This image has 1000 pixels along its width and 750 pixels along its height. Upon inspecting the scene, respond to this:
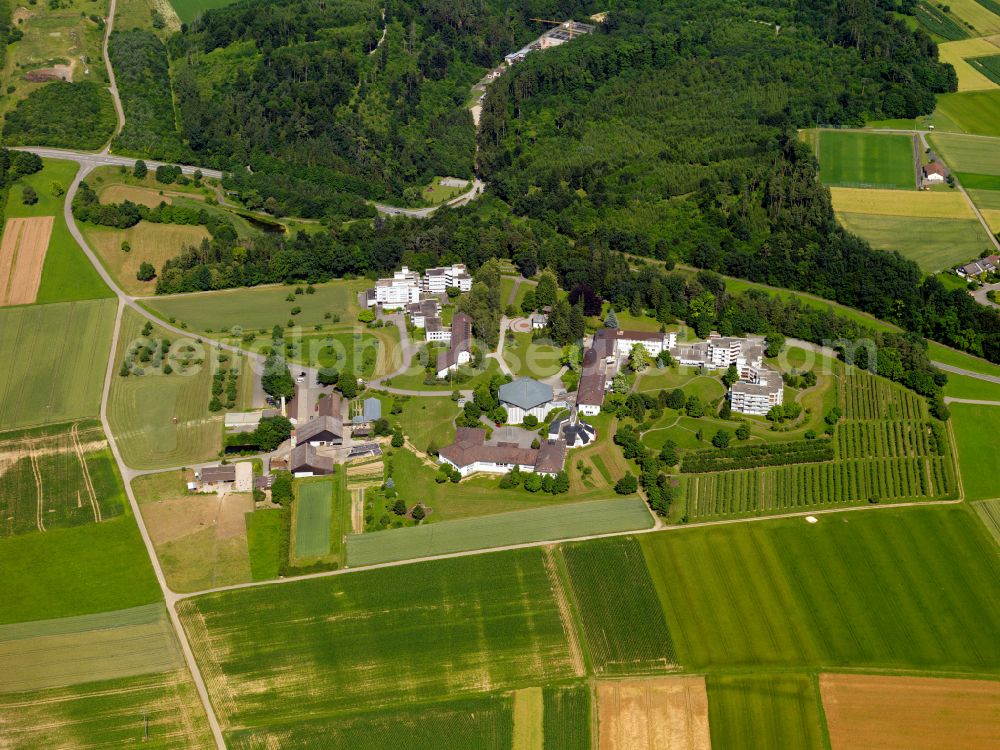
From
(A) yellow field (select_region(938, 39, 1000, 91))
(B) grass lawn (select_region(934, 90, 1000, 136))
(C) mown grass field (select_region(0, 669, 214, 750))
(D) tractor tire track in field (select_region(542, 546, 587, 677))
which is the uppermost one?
(A) yellow field (select_region(938, 39, 1000, 91))

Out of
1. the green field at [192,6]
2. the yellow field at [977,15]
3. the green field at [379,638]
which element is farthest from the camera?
the green field at [192,6]

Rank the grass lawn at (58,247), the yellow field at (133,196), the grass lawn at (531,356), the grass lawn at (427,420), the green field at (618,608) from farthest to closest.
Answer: the yellow field at (133,196) < the grass lawn at (58,247) < the grass lawn at (531,356) < the grass lawn at (427,420) < the green field at (618,608)

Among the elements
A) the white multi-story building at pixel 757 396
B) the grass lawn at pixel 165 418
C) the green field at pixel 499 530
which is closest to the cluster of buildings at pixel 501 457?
the green field at pixel 499 530

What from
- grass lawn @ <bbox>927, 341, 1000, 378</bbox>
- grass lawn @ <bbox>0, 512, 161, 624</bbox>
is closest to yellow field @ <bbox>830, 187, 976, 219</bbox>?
grass lawn @ <bbox>927, 341, 1000, 378</bbox>

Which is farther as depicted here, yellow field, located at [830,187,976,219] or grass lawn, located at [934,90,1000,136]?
grass lawn, located at [934,90,1000,136]

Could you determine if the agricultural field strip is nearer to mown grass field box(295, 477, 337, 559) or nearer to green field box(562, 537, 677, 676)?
mown grass field box(295, 477, 337, 559)

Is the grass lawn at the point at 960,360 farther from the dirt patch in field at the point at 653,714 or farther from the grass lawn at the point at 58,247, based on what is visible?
the grass lawn at the point at 58,247
